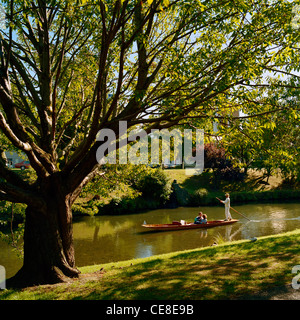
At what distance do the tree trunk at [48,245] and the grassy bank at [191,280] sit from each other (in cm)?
50

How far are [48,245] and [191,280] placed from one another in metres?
3.40

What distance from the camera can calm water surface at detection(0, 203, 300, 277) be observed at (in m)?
14.3

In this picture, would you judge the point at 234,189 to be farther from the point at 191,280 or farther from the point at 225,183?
the point at 191,280

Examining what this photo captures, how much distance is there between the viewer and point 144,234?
1838cm

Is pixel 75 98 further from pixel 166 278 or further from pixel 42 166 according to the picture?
pixel 166 278

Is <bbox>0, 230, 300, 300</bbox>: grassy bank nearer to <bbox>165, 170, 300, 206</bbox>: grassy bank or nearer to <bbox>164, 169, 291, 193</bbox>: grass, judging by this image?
<bbox>165, 170, 300, 206</bbox>: grassy bank

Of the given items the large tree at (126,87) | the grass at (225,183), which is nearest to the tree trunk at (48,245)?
the large tree at (126,87)

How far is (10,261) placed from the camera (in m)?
13.7

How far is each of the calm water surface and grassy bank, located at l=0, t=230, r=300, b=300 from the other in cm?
676

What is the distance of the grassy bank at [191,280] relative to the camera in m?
5.06

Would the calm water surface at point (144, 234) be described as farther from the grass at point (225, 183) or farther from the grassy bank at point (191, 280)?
the grass at point (225, 183)

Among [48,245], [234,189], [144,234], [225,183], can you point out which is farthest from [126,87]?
[225,183]
